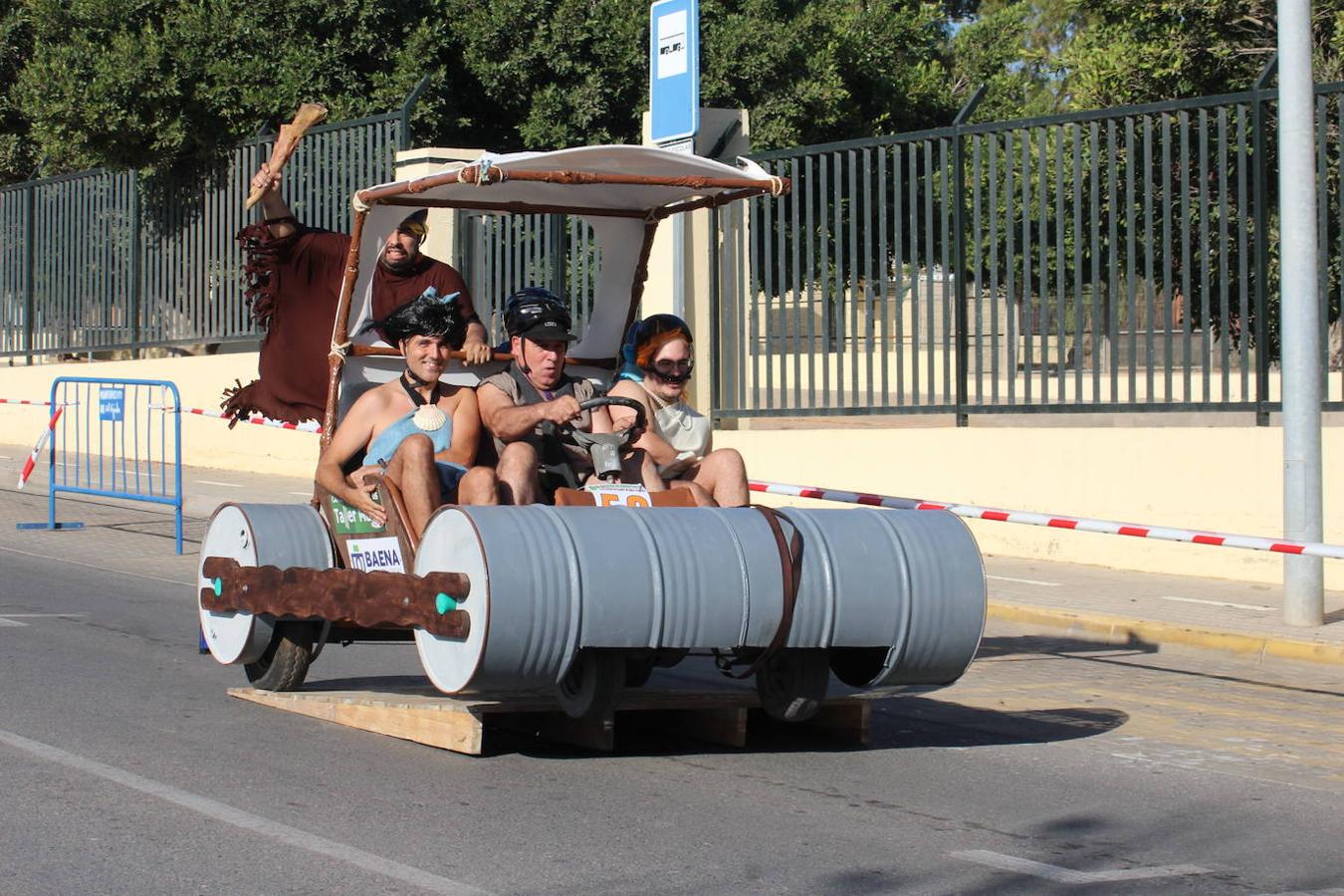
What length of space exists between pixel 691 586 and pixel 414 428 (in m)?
1.85

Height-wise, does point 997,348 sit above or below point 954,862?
above

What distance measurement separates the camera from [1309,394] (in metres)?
11.0

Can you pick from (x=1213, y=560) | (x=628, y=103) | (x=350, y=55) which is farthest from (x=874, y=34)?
(x=1213, y=560)

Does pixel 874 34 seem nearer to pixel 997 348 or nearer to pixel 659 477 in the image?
pixel 997 348

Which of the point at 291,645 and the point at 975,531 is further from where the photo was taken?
the point at 975,531

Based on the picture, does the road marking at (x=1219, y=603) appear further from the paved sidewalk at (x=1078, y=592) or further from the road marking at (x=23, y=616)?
the road marking at (x=23, y=616)

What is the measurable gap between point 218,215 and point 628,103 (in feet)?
24.7

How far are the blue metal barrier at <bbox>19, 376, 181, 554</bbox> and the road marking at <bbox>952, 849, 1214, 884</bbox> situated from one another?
1013 cm

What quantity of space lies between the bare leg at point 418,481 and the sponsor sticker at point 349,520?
0.29 metres

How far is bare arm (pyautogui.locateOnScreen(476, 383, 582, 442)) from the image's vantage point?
7.64m

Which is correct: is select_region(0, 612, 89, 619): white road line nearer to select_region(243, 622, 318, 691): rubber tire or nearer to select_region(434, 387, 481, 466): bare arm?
select_region(243, 622, 318, 691): rubber tire

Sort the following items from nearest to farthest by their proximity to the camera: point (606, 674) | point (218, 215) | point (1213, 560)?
point (606, 674), point (1213, 560), point (218, 215)

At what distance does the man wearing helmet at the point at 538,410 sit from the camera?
7.55 m

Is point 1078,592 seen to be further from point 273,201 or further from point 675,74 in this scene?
point 273,201
